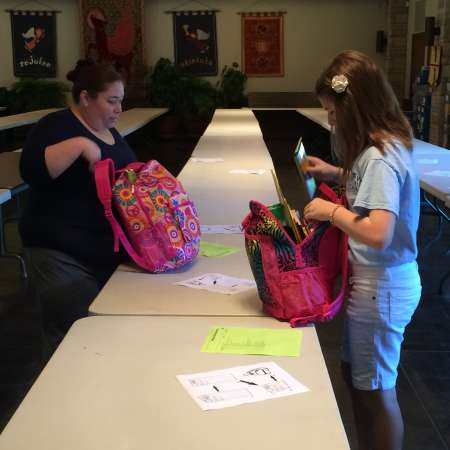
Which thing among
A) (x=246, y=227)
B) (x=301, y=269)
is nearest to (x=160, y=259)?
(x=246, y=227)

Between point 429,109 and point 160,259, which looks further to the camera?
point 429,109

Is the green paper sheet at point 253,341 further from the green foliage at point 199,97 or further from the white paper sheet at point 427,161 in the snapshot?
the green foliage at point 199,97

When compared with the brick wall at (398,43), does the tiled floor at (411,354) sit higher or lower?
lower

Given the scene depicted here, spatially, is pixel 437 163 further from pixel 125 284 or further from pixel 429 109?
pixel 429 109

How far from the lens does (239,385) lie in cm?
136

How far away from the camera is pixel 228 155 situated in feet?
16.9

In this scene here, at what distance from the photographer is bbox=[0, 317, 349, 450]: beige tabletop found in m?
1.15

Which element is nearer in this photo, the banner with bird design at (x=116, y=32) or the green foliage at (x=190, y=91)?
the green foliage at (x=190, y=91)

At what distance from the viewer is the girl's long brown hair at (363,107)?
1.57 meters

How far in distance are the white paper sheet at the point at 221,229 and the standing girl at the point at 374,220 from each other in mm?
1001

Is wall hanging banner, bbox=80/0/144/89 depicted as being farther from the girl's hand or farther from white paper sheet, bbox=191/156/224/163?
the girl's hand

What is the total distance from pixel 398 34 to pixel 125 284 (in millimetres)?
11577

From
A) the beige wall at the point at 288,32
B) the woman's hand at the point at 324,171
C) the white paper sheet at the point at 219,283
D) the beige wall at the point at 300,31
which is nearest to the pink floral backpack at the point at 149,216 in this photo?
the white paper sheet at the point at 219,283

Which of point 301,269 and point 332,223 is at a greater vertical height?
point 332,223
